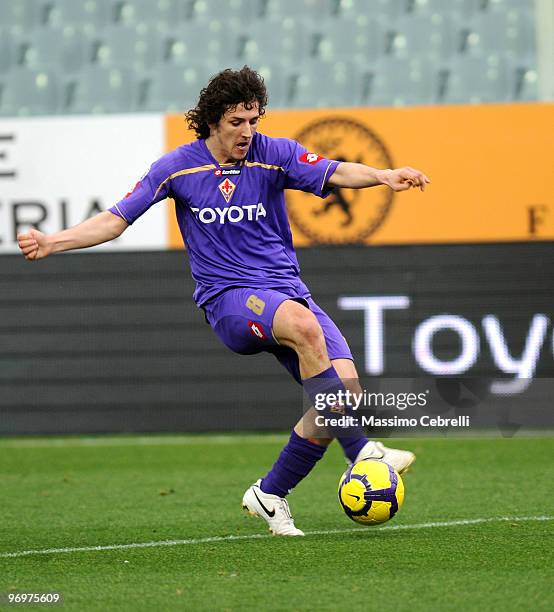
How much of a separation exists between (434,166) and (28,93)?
4.08 metres

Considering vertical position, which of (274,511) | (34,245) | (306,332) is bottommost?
(274,511)

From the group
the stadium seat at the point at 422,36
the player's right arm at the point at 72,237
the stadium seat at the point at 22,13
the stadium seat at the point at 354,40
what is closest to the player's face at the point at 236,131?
the player's right arm at the point at 72,237

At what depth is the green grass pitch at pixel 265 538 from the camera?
4422 millimetres

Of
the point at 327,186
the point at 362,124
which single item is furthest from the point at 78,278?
the point at 327,186

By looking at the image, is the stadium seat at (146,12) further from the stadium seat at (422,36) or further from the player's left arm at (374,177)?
the player's left arm at (374,177)

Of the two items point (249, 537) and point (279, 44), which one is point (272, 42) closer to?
point (279, 44)

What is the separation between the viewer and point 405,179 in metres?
5.46

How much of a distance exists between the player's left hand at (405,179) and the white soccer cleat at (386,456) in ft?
3.69

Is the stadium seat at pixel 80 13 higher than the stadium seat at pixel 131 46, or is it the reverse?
the stadium seat at pixel 80 13

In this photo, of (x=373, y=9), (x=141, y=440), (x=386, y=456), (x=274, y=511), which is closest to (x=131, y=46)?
(x=373, y=9)

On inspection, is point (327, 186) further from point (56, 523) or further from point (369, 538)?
point (56, 523)

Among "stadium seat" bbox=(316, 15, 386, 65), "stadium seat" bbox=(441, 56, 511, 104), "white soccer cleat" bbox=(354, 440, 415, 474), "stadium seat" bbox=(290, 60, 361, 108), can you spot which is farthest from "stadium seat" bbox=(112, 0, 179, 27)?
"white soccer cleat" bbox=(354, 440, 415, 474)

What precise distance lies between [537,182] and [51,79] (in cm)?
478

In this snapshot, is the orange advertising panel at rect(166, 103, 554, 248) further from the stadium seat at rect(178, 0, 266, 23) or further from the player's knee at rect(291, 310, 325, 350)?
the player's knee at rect(291, 310, 325, 350)
